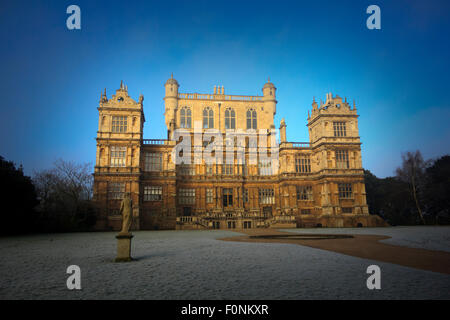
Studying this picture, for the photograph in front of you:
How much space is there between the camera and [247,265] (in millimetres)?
10266

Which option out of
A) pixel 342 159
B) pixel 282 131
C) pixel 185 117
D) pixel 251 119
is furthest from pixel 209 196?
pixel 342 159

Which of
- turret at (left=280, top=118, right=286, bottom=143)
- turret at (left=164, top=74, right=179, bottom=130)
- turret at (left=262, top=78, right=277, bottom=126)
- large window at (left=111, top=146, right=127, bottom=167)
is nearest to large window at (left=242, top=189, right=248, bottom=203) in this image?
turret at (left=280, top=118, right=286, bottom=143)

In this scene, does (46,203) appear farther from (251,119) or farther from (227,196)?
(251,119)

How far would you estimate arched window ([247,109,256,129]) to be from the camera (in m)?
53.6

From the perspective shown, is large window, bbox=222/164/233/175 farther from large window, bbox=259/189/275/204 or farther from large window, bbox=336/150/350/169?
large window, bbox=336/150/350/169

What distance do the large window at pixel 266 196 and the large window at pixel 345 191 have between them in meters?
10.7

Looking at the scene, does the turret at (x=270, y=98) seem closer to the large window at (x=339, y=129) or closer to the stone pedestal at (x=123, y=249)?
the large window at (x=339, y=129)

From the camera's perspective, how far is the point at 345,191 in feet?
146

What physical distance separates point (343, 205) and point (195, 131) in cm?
2738

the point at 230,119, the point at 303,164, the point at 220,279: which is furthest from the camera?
the point at 230,119

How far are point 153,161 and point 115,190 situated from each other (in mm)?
7220

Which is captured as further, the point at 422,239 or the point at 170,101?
the point at 170,101
